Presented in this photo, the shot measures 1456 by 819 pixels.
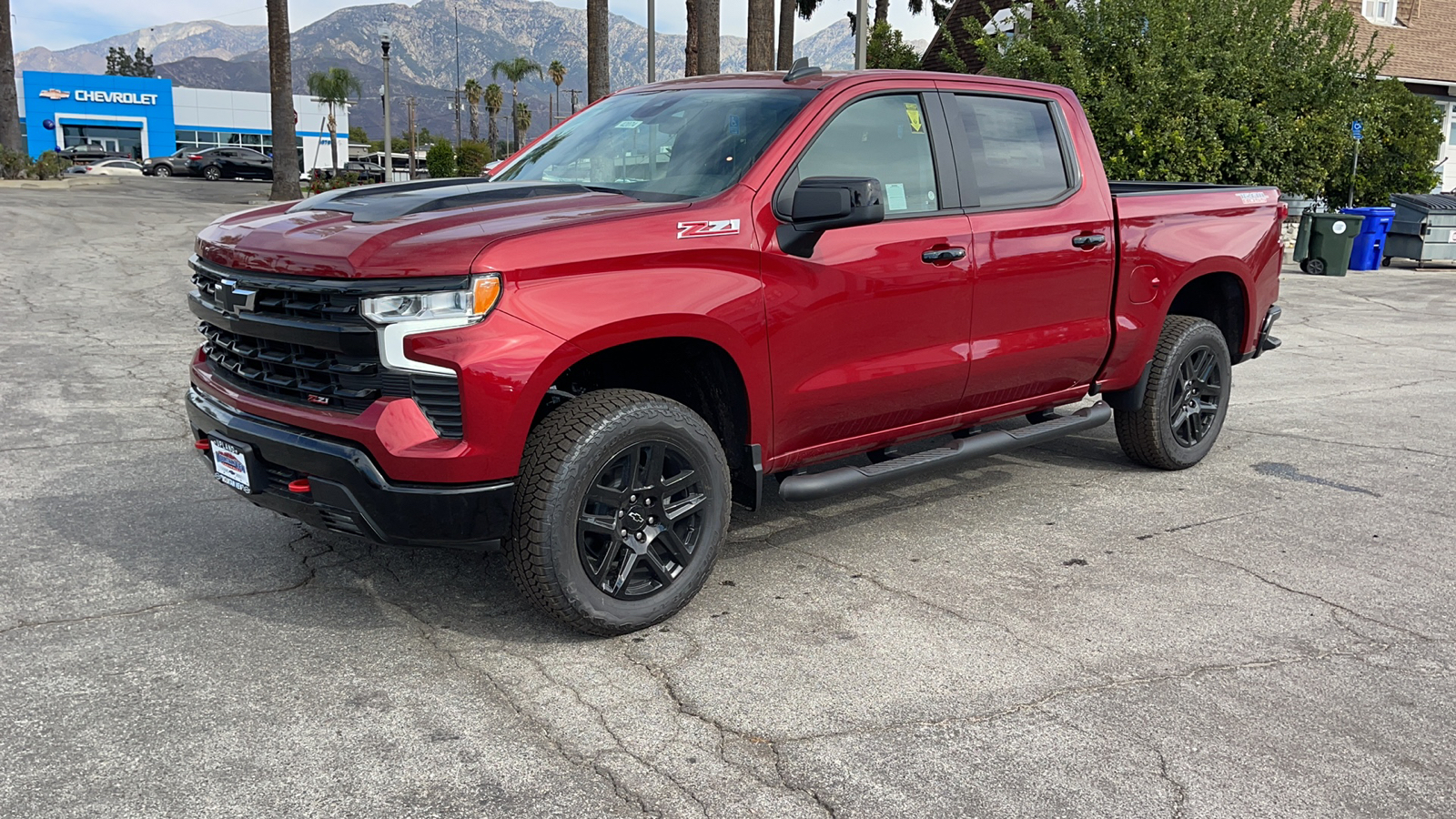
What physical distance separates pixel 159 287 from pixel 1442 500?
12.0m

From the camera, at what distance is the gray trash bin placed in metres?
20.1

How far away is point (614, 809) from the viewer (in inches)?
120

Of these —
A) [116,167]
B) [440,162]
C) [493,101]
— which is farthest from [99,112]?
[440,162]

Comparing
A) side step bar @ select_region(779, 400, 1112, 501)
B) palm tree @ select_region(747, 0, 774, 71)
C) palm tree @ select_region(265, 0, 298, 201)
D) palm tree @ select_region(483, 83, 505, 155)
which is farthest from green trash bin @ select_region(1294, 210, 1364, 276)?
palm tree @ select_region(483, 83, 505, 155)

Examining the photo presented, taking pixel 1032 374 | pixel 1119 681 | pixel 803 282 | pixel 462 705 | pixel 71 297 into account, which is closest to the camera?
pixel 462 705

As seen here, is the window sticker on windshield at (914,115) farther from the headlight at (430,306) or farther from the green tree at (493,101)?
the green tree at (493,101)

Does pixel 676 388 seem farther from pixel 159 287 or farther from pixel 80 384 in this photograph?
pixel 159 287

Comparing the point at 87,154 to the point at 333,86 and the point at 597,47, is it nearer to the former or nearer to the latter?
the point at 333,86

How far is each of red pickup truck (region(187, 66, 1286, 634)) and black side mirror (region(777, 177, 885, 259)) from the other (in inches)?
0.4

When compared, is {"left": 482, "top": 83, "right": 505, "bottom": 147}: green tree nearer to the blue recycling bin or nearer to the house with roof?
the house with roof

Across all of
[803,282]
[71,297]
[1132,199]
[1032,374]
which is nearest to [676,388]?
[803,282]

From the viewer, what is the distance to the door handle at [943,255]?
16.0 ft

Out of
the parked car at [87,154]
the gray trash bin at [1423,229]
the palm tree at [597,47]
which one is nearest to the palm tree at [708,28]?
the palm tree at [597,47]

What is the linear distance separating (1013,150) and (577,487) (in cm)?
279
